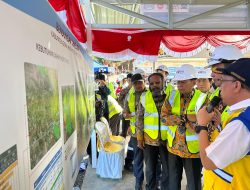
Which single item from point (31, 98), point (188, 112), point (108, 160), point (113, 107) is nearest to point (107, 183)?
point (108, 160)

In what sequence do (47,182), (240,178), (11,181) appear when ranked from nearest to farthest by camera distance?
(11,181) → (47,182) → (240,178)

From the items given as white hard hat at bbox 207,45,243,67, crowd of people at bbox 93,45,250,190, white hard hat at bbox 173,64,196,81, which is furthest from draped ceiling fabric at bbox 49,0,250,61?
white hard hat at bbox 207,45,243,67

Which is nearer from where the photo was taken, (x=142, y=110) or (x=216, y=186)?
(x=216, y=186)

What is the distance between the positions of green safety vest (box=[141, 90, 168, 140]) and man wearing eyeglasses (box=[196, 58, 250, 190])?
200 cm

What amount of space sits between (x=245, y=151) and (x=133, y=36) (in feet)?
13.1

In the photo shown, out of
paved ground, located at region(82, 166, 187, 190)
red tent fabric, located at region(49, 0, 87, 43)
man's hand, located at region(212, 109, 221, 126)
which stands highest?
red tent fabric, located at region(49, 0, 87, 43)

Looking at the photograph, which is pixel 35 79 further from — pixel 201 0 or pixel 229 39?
pixel 229 39

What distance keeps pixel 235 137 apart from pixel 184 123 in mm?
1768

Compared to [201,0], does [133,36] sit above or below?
below

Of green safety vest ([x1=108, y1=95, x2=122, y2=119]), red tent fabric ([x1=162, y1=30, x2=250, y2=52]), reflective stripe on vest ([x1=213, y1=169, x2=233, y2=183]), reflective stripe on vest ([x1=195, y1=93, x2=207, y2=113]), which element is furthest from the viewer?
green safety vest ([x1=108, y1=95, x2=122, y2=119])

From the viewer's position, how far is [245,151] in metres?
1.44

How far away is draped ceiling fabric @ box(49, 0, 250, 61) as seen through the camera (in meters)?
5.03

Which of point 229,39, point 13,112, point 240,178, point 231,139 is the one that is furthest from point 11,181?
point 229,39

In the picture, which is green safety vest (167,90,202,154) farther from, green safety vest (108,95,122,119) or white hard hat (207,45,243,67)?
green safety vest (108,95,122,119)
